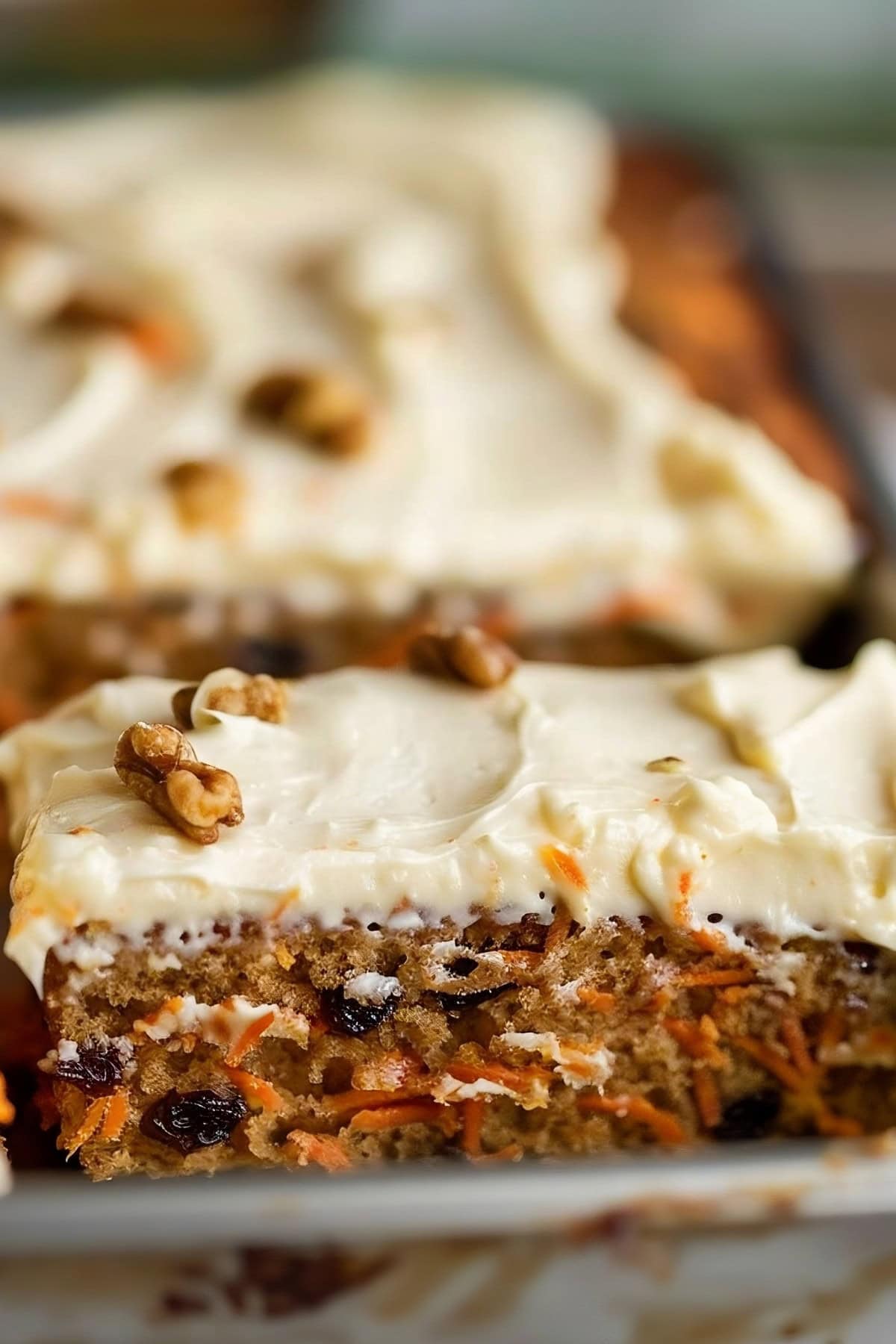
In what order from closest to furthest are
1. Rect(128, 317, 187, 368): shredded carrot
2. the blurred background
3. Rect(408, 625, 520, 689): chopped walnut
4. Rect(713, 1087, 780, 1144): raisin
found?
Rect(713, 1087, 780, 1144): raisin, Rect(408, 625, 520, 689): chopped walnut, Rect(128, 317, 187, 368): shredded carrot, the blurred background

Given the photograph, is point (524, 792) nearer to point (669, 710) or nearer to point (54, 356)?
point (669, 710)

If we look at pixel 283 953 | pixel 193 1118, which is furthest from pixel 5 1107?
pixel 283 953

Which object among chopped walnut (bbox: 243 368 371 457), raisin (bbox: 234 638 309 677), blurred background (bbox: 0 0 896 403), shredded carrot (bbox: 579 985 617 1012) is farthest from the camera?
blurred background (bbox: 0 0 896 403)

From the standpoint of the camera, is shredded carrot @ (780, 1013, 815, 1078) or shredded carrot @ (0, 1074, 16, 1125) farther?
shredded carrot @ (780, 1013, 815, 1078)

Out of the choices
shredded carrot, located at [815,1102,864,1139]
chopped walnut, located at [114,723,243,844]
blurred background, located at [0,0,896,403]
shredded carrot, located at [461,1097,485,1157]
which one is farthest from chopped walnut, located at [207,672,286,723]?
blurred background, located at [0,0,896,403]

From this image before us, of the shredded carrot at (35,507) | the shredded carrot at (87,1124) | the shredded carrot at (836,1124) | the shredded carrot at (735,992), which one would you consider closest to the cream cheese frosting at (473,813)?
the shredded carrot at (735,992)

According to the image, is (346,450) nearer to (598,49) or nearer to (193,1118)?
(193,1118)

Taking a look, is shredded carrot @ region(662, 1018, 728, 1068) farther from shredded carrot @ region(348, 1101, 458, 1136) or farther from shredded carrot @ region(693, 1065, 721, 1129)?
shredded carrot @ region(348, 1101, 458, 1136)

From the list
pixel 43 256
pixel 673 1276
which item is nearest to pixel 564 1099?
pixel 673 1276
